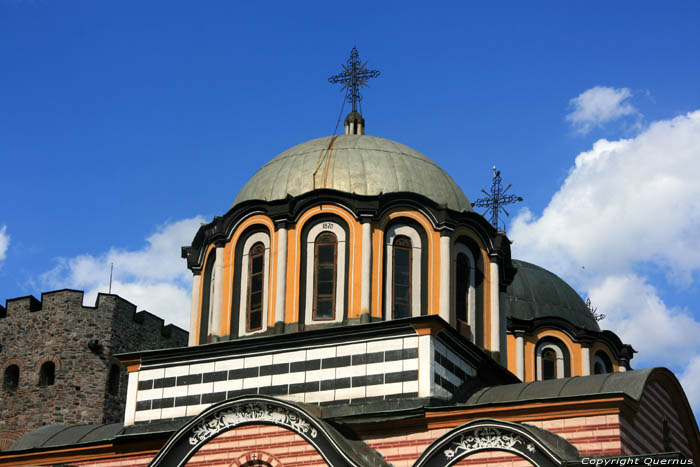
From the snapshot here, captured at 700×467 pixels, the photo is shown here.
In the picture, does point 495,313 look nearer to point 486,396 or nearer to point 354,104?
point 486,396

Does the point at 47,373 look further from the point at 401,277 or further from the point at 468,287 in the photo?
the point at 468,287

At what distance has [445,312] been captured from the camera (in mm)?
23062

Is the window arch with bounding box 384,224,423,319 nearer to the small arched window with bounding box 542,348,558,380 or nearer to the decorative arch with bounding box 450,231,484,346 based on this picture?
the decorative arch with bounding box 450,231,484,346

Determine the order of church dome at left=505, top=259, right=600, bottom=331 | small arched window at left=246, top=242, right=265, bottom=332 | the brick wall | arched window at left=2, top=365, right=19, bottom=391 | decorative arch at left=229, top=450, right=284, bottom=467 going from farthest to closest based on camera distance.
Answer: arched window at left=2, top=365, right=19, bottom=391 < church dome at left=505, top=259, right=600, bottom=331 < small arched window at left=246, top=242, right=265, bottom=332 < decorative arch at left=229, top=450, right=284, bottom=467 < the brick wall

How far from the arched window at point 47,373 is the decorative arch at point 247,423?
16754 mm

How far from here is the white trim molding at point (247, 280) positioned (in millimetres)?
23688

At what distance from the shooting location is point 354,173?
24656 millimetres

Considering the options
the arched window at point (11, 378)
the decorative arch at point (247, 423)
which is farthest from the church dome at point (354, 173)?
the arched window at point (11, 378)

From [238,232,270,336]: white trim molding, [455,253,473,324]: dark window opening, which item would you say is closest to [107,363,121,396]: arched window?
[238,232,270,336]: white trim molding

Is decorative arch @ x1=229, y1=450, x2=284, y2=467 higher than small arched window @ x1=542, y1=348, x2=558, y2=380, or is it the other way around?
small arched window @ x1=542, y1=348, x2=558, y2=380

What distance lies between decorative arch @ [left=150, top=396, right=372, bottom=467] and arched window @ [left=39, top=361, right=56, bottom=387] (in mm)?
16754

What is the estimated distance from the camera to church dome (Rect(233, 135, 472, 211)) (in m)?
24.5

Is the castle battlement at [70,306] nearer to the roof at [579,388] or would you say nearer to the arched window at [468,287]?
the arched window at [468,287]

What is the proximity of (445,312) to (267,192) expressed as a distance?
16.5 feet
